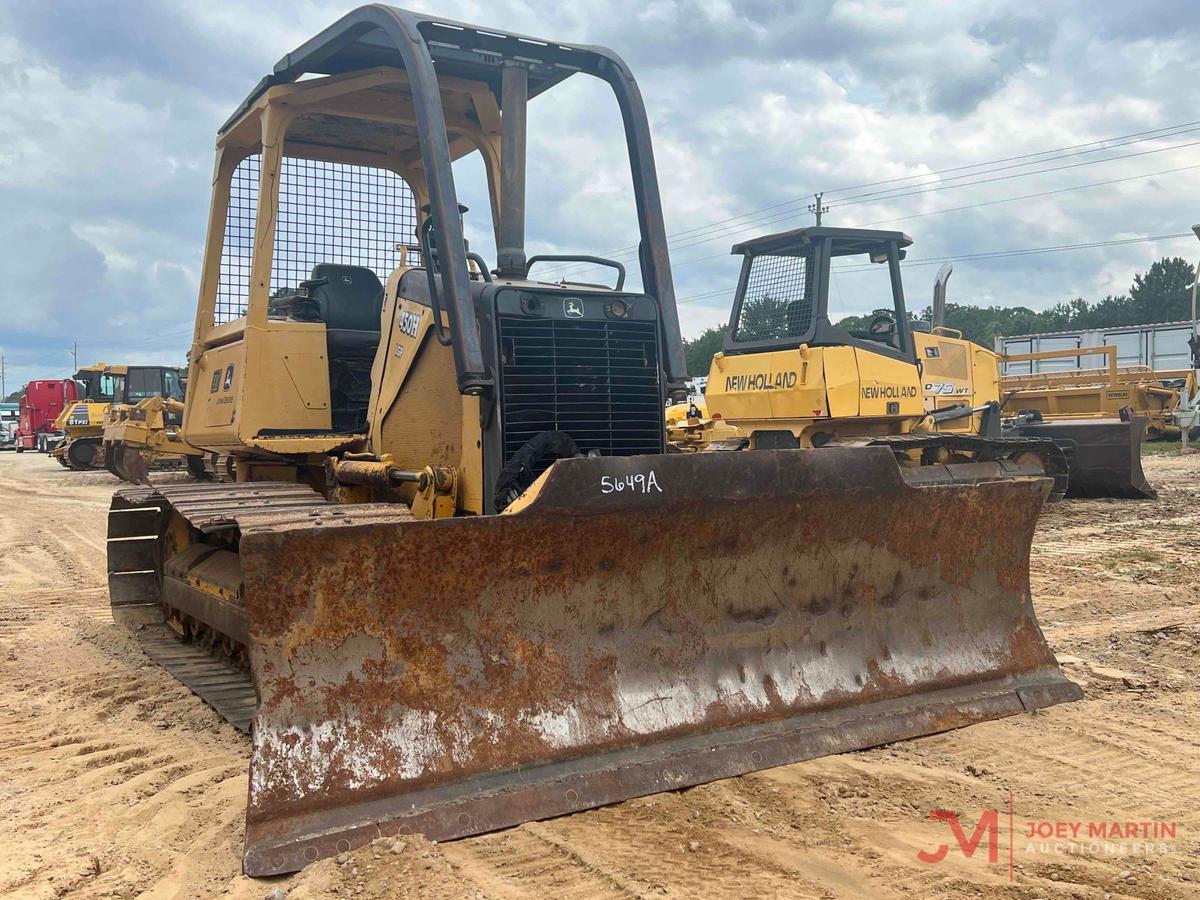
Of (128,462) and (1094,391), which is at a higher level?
(1094,391)

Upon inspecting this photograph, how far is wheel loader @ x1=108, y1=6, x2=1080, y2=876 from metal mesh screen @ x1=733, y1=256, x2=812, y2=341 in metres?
5.17

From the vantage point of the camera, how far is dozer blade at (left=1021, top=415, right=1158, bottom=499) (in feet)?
39.1

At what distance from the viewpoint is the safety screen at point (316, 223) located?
5258mm

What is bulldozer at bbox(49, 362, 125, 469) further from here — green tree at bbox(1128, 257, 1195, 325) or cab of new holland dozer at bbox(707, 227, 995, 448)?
green tree at bbox(1128, 257, 1195, 325)

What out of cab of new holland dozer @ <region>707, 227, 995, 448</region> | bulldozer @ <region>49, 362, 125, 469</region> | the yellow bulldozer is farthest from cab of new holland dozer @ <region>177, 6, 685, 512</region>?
bulldozer @ <region>49, 362, 125, 469</region>

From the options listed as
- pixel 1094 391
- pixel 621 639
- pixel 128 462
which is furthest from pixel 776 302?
pixel 128 462

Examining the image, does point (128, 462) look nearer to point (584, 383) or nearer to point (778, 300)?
point (778, 300)

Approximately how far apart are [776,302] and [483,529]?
303 inches

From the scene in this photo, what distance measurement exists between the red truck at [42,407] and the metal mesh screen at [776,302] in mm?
29236

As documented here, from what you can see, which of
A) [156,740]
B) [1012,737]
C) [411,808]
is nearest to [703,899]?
[411,808]

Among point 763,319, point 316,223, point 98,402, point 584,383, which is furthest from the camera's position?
point 98,402

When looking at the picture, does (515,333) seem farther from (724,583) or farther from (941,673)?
(941,673)

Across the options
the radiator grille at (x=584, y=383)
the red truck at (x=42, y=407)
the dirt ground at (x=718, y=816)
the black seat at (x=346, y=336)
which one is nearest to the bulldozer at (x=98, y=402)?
the red truck at (x=42, y=407)

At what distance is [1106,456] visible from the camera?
12.1 metres
